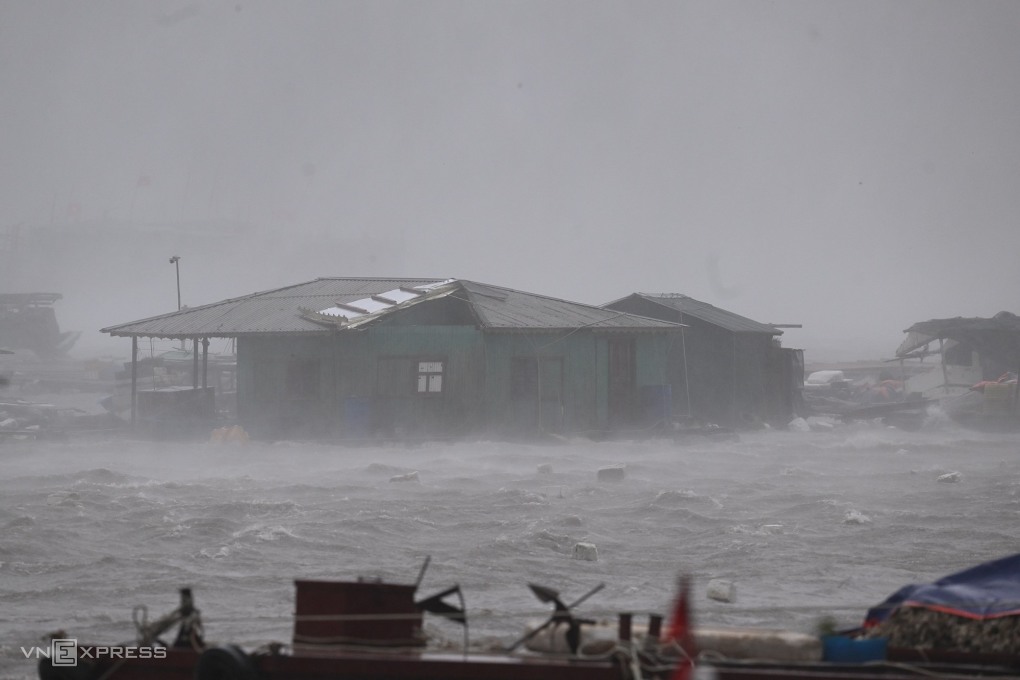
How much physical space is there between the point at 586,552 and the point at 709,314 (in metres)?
23.8

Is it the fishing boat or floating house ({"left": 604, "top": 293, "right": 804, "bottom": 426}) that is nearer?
the fishing boat

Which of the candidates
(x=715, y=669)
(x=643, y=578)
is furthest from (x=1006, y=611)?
(x=643, y=578)

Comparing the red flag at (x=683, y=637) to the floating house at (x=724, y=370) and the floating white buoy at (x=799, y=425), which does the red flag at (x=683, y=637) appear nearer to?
the floating house at (x=724, y=370)

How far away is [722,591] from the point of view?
38.1 ft


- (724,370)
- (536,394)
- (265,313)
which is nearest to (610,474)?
(536,394)

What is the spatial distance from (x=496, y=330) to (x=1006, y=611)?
74.9 feet

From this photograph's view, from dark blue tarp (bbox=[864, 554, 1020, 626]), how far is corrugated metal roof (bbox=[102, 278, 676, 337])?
73.4 ft

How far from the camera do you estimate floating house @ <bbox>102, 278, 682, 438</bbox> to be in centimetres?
2902

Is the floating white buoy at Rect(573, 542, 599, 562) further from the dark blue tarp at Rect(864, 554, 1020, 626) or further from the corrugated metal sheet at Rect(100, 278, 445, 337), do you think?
the corrugated metal sheet at Rect(100, 278, 445, 337)

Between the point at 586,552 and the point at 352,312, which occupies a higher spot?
the point at 352,312

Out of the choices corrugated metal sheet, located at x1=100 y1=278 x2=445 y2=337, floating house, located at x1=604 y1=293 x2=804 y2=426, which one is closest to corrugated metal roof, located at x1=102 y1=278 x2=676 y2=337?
corrugated metal sheet, located at x1=100 y1=278 x2=445 y2=337

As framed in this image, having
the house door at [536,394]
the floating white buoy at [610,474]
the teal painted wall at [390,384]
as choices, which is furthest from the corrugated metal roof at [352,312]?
the floating white buoy at [610,474]

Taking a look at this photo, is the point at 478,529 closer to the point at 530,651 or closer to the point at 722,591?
the point at 722,591

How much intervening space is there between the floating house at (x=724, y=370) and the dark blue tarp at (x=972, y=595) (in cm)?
2745
